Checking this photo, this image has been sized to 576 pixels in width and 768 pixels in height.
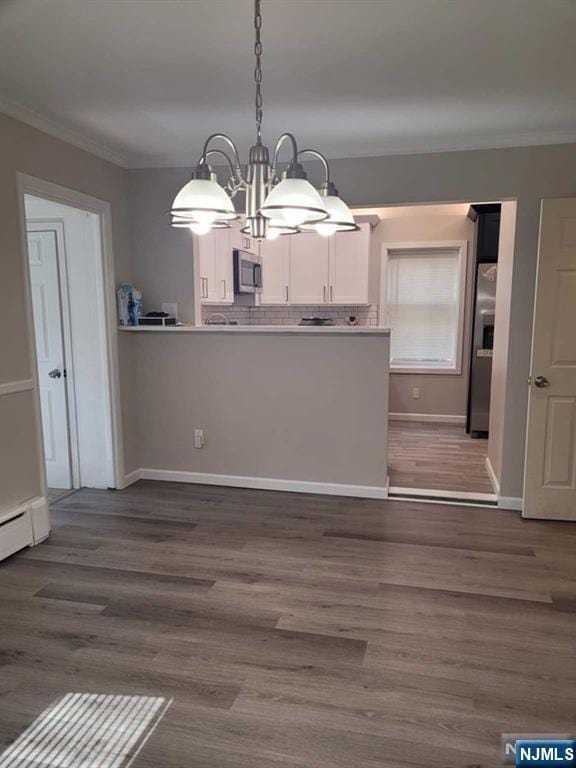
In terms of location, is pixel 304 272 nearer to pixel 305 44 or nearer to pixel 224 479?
pixel 224 479

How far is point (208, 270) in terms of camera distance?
4965 mm

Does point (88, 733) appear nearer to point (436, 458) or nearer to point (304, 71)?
point (304, 71)

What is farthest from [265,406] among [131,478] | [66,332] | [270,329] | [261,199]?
[261,199]

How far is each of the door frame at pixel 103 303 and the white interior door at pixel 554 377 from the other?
307cm

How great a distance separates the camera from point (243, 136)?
3609 millimetres

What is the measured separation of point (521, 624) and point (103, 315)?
11.0 ft

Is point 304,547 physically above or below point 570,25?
below

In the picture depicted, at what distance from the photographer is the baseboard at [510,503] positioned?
3820mm

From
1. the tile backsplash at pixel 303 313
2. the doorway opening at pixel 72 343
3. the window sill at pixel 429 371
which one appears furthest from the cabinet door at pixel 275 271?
the doorway opening at pixel 72 343

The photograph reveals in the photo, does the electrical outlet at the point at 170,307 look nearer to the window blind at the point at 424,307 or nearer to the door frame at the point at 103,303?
the door frame at the point at 103,303

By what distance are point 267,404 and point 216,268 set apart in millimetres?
1739

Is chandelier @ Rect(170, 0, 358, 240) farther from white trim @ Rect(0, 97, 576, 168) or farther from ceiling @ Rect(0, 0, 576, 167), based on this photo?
white trim @ Rect(0, 97, 576, 168)

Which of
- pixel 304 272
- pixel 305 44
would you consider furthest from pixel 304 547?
pixel 304 272

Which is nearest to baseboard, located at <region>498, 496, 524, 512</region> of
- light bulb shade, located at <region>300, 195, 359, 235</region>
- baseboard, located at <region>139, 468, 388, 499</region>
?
baseboard, located at <region>139, 468, 388, 499</region>
